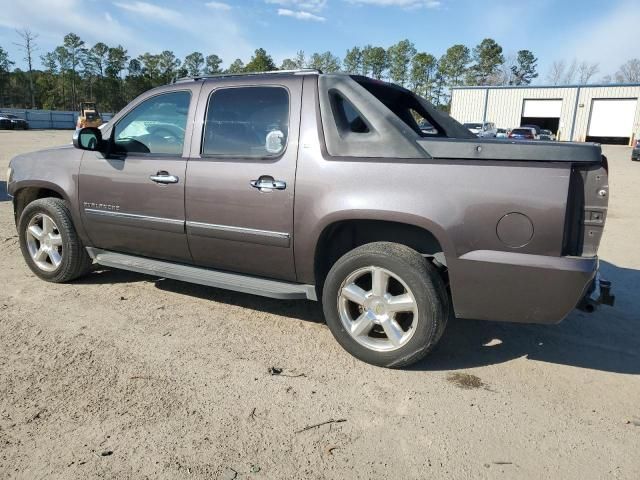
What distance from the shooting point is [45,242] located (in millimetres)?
4645

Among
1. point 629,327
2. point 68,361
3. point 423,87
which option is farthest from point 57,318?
point 423,87

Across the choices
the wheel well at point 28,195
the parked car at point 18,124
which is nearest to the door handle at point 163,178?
the wheel well at point 28,195

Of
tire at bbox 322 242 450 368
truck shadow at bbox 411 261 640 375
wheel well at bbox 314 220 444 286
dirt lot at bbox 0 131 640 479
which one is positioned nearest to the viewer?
dirt lot at bbox 0 131 640 479

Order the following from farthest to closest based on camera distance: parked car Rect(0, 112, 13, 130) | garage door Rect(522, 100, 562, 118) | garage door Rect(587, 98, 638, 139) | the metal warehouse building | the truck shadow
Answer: garage door Rect(522, 100, 562, 118)
the metal warehouse building
garage door Rect(587, 98, 638, 139)
parked car Rect(0, 112, 13, 130)
the truck shadow

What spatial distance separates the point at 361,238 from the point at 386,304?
564 millimetres

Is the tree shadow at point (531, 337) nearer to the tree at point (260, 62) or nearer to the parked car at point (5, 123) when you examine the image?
the parked car at point (5, 123)

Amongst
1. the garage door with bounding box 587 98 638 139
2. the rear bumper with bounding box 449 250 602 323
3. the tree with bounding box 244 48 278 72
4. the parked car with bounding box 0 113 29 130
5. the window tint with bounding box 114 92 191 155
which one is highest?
the tree with bounding box 244 48 278 72

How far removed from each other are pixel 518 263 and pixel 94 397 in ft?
8.22

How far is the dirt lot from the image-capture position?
7.58ft

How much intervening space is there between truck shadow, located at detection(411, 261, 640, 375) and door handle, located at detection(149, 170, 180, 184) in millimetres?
2243

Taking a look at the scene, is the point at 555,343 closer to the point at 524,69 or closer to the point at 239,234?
the point at 239,234

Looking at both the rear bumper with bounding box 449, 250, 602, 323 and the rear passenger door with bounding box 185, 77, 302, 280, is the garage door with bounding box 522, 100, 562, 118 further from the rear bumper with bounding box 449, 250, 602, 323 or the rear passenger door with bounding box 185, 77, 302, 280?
the rear bumper with bounding box 449, 250, 602, 323

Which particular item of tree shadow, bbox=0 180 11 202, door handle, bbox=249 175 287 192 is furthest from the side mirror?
tree shadow, bbox=0 180 11 202

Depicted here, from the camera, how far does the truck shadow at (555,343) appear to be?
3324mm
